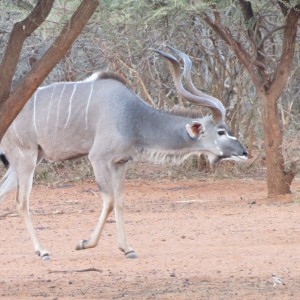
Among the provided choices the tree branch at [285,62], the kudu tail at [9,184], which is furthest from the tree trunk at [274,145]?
the kudu tail at [9,184]

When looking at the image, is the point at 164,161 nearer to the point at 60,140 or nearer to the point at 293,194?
the point at 60,140

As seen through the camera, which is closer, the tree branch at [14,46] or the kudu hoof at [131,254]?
the tree branch at [14,46]

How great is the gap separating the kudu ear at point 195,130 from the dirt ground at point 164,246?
1.12 m

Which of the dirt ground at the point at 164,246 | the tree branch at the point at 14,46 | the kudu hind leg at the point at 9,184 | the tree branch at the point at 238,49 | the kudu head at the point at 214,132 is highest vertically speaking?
the tree branch at the point at 14,46

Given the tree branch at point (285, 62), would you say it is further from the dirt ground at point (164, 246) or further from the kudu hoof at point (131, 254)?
the kudu hoof at point (131, 254)

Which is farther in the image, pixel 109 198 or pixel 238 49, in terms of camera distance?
pixel 238 49

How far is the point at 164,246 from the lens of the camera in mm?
9703

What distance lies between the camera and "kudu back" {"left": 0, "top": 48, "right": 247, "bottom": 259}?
9.50 meters

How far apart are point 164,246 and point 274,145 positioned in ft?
12.5

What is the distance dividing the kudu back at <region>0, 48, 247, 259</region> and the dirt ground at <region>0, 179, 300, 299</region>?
756 mm

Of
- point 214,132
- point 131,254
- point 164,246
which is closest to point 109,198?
point 131,254

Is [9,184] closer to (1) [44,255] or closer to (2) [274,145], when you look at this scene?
(1) [44,255]

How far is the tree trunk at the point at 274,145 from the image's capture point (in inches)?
510

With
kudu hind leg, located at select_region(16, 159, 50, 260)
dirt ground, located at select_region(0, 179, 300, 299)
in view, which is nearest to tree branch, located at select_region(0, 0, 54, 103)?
dirt ground, located at select_region(0, 179, 300, 299)
